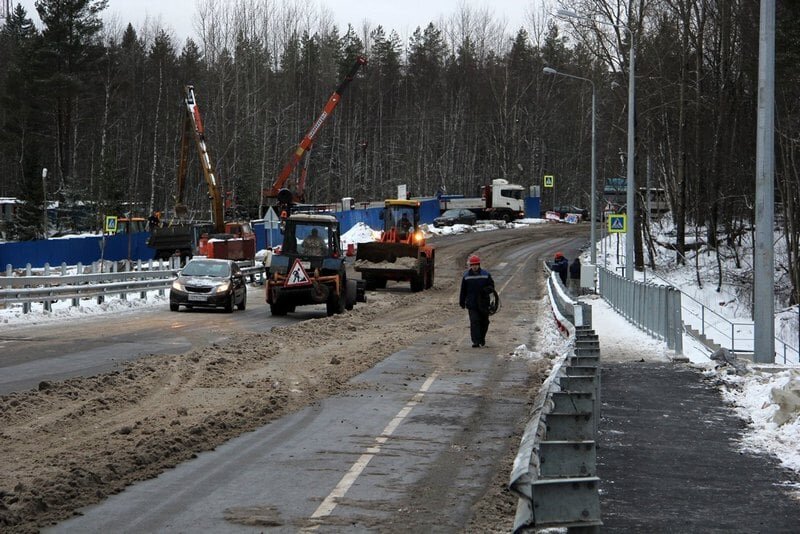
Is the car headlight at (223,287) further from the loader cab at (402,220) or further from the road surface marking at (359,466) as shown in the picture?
the road surface marking at (359,466)

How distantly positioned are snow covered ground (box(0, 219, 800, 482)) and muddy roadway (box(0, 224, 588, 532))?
256 cm

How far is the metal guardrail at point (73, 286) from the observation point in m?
28.0

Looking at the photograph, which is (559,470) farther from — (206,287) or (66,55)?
(66,55)

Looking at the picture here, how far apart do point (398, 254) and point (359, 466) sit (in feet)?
99.3

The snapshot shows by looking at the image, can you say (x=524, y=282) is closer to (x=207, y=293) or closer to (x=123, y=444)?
(x=207, y=293)

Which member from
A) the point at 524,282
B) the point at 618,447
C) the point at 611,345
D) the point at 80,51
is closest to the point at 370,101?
the point at 80,51

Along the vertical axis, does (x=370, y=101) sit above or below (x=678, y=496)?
above

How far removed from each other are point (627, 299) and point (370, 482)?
20.8 metres

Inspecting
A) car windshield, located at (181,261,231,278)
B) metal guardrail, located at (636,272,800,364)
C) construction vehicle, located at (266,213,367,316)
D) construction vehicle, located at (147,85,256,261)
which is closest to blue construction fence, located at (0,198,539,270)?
construction vehicle, located at (147,85,256,261)

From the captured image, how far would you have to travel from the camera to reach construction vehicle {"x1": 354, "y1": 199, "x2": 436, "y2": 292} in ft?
131

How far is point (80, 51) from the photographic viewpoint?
7994 cm

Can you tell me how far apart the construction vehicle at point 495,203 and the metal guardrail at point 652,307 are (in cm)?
5281

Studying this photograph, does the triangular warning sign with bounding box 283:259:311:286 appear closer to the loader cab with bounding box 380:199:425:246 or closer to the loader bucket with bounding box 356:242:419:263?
the loader bucket with bounding box 356:242:419:263

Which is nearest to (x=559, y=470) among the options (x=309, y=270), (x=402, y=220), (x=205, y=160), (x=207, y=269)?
(x=309, y=270)
